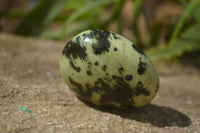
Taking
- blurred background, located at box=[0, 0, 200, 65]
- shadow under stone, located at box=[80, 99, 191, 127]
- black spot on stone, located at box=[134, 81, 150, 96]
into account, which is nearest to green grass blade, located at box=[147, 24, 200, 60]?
blurred background, located at box=[0, 0, 200, 65]

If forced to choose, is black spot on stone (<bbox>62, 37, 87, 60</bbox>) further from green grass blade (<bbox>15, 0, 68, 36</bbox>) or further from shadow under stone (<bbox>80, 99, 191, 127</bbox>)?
green grass blade (<bbox>15, 0, 68, 36</bbox>)

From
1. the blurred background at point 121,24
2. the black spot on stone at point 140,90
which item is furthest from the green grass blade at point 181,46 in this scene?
the black spot on stone at point 140,90

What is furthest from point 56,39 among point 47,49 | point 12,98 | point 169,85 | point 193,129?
point 193,129

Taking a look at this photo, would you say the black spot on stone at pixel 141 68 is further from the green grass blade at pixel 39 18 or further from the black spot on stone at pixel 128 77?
the green grass blade at pixel 39 18

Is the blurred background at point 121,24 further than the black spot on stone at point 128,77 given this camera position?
Yes

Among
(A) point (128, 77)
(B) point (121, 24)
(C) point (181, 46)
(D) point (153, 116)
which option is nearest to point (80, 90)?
(A) point (128, 77)

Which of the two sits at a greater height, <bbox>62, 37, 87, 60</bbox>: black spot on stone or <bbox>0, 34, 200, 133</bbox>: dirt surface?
<bbox>62, 37, 87, 60</bbox>: black spot on stone
